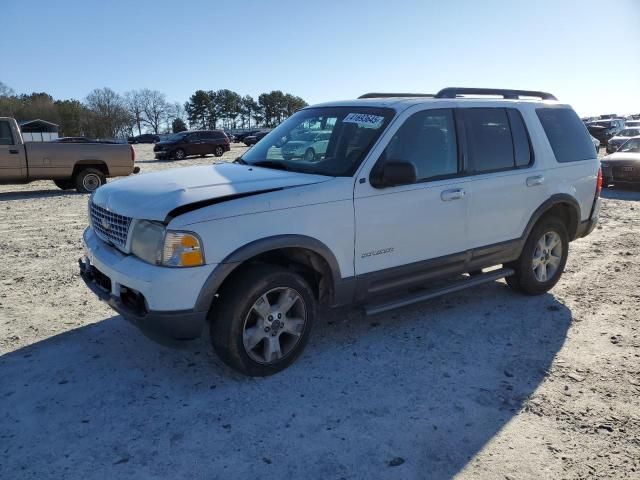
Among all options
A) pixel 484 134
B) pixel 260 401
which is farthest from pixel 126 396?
pixel 484 134

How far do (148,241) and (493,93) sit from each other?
3764 millimetres

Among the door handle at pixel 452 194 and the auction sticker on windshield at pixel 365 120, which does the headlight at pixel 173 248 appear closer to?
the auction sticker on windshield at pixel 365 120

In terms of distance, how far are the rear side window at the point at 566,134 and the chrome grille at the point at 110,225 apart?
4139 millimetres

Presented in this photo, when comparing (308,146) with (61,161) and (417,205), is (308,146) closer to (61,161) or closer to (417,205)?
(417,205)

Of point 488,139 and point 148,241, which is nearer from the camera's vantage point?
point 148,241

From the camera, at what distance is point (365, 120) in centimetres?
437

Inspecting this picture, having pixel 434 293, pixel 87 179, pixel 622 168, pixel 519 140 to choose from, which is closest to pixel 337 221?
pixel 434 293

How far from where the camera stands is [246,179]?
13.0 ft

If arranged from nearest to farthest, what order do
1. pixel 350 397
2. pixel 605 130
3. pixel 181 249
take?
1. pixel 181 249
2. pixel 350 397
3. pixel 605 130

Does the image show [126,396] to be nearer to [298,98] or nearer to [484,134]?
[484,134]

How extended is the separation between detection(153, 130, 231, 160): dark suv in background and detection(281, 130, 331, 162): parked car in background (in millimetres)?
26222

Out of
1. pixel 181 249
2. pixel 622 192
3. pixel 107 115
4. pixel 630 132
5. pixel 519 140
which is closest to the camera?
pixel 181 249

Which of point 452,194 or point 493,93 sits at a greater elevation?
point 493,93

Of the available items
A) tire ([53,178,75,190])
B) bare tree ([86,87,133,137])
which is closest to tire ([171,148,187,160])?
tire ([53,178,75,190])
